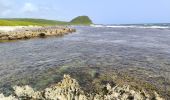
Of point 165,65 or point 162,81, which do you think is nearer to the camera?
point 162,81

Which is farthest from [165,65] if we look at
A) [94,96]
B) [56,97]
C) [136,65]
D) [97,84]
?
[56,97]

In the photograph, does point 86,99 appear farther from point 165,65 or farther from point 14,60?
point 14,60


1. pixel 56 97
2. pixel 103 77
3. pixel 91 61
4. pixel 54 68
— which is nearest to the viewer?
pixel 56 97

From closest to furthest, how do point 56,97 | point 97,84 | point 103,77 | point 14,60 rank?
1. point 56,97
2. point 97,84
3. point 103,77
4. point 14,60

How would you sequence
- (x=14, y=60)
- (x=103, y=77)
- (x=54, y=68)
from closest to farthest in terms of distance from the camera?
1. (x=103, y=77)
2. (x=54, y=68)
3. (x=14, y=60)

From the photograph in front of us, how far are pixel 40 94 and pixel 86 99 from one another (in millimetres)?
3106

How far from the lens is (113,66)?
1225 inches

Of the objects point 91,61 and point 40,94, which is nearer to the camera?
point 40,94

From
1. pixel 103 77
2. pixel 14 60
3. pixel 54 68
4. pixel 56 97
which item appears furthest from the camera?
pixel 14 60

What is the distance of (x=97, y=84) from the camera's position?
78.7ft

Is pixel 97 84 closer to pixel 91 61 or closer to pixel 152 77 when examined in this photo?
pixel 152 77

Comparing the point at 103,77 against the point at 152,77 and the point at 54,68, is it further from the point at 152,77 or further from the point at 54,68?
the point at 54,68

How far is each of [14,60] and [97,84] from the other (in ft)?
54.6

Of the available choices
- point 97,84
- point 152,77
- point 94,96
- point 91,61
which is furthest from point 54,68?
point 94,96
